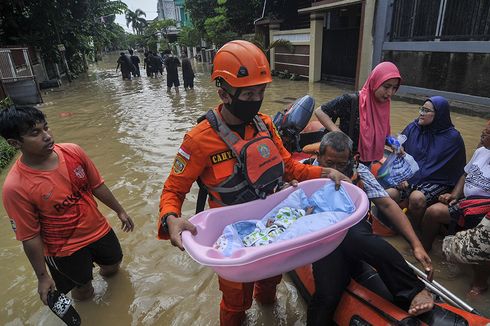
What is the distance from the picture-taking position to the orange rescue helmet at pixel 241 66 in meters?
1.61

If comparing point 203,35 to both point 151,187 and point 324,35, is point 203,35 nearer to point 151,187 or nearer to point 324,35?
point 324,35

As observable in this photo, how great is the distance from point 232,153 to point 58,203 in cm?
138

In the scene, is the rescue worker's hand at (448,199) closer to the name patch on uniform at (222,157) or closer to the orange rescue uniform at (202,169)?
the orange rescue uniform at (202,169)

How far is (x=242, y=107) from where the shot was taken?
1.72m

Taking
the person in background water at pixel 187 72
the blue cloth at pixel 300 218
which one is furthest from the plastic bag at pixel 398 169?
the person in background water at pixel 187 72

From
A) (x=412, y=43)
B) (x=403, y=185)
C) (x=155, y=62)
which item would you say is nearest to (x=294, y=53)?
(x=412, y=43)

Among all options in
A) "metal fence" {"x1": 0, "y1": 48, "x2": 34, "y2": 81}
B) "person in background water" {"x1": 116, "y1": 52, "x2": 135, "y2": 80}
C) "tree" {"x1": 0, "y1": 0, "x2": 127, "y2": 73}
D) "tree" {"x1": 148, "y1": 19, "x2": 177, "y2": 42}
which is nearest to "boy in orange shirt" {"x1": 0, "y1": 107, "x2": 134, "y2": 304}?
"metal fence" {"x1": 0, "y1": 48, "x2": 34, "y2": 81}

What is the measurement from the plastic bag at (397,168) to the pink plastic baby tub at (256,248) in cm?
164

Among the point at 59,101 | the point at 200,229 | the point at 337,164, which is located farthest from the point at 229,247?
the point at 59,101

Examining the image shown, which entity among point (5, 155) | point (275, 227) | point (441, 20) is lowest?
point (5, 155)

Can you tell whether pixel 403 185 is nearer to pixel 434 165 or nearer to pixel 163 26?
pixel 434 165

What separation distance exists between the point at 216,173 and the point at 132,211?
Answer: 9.52 feet

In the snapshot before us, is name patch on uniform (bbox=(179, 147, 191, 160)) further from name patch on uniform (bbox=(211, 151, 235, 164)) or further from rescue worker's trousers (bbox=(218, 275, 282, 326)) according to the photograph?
rescue worker's trousers (bbox=(218, 275, 282, 326))

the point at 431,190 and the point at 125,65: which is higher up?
the point at 125,65
